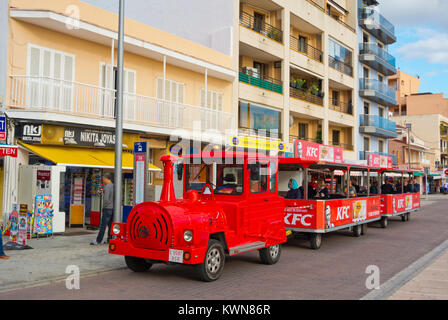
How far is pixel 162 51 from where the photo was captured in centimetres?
1803

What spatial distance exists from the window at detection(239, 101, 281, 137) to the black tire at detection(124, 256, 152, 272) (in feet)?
52.2

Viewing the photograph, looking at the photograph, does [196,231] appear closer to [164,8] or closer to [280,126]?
[164,8]

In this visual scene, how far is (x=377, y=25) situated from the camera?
38844 millimetres

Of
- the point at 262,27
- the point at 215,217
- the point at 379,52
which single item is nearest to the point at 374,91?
the point at 379,52

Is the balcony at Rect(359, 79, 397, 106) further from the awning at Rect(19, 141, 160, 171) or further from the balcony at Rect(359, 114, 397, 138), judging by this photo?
the awning at Rect(19, 141, 160, 171)

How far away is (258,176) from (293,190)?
3821 millimetres

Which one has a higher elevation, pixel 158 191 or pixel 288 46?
pixel 288 46

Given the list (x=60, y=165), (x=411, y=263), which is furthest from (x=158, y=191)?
(x=411, y=263)

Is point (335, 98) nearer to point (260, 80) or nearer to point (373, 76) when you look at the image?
point (373, 76)

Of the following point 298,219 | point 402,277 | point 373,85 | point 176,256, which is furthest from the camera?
point 373,85

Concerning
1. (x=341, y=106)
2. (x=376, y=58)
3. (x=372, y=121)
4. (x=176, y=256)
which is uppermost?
(x=376, y=58)
